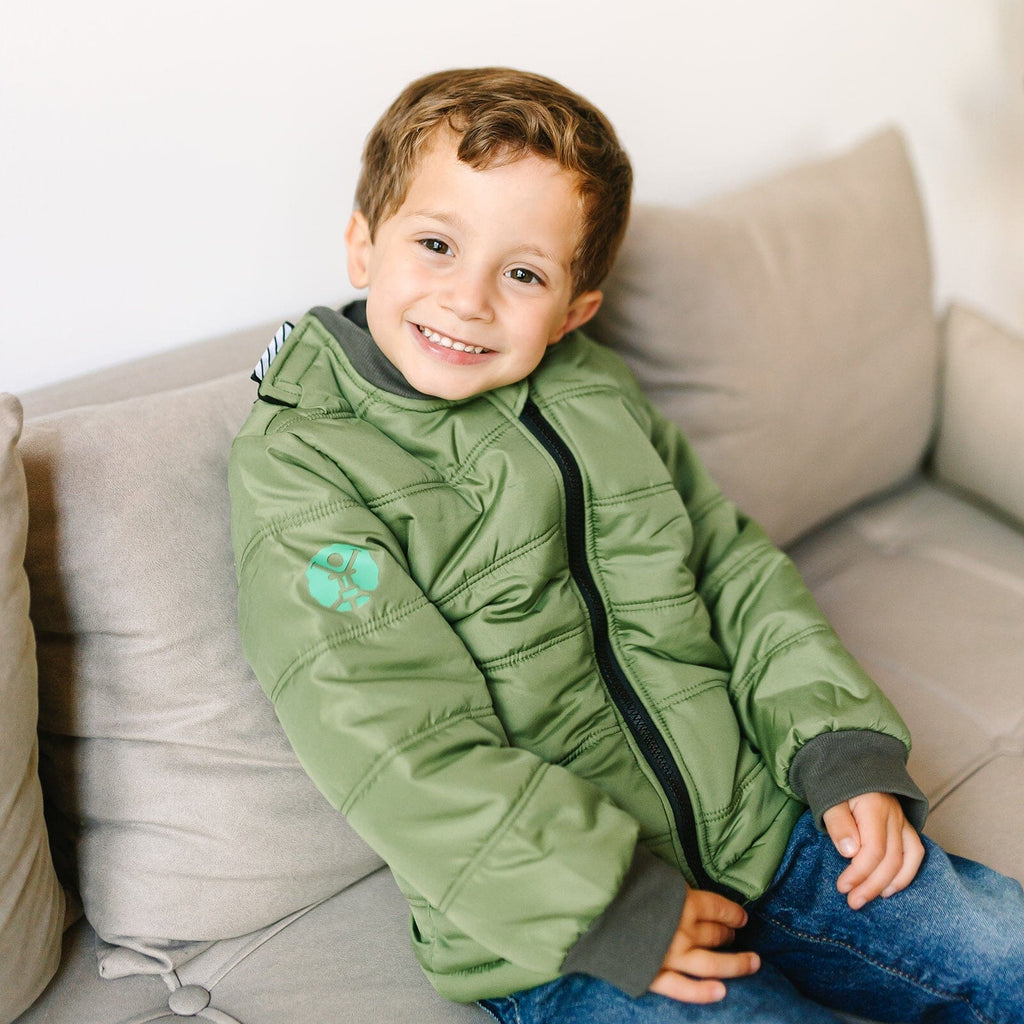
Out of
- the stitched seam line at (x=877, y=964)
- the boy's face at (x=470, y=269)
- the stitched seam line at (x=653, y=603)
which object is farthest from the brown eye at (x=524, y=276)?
the stitched seam line at (x=877, y=964)

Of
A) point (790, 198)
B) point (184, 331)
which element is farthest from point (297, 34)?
point (790, 198)

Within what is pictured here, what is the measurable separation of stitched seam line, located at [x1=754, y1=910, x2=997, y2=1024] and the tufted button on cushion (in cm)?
55

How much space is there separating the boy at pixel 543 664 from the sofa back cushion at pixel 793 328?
0.84 feet

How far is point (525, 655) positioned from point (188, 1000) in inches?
17.9

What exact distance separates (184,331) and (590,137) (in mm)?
561

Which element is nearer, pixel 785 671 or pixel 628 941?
pixel 628 941

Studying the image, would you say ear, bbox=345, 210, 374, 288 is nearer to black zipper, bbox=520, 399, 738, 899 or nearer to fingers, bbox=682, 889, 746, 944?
black zipper, bbox=520, 399, 738, 899

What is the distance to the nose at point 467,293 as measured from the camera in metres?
0.96

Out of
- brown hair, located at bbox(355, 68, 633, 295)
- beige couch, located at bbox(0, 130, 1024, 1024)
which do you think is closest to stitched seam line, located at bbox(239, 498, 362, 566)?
beige couch, located at bbox(0, 130, 1024, 1024)

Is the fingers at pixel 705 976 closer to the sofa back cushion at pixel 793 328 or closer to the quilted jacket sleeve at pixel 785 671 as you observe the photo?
the quilted jacket sleeve at pixel 785 671

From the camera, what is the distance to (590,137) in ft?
3.31

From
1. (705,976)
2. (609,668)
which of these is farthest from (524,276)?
(705,976)

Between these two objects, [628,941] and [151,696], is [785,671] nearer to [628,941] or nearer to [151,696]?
[628,941]

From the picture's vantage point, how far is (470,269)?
3.16 feet
